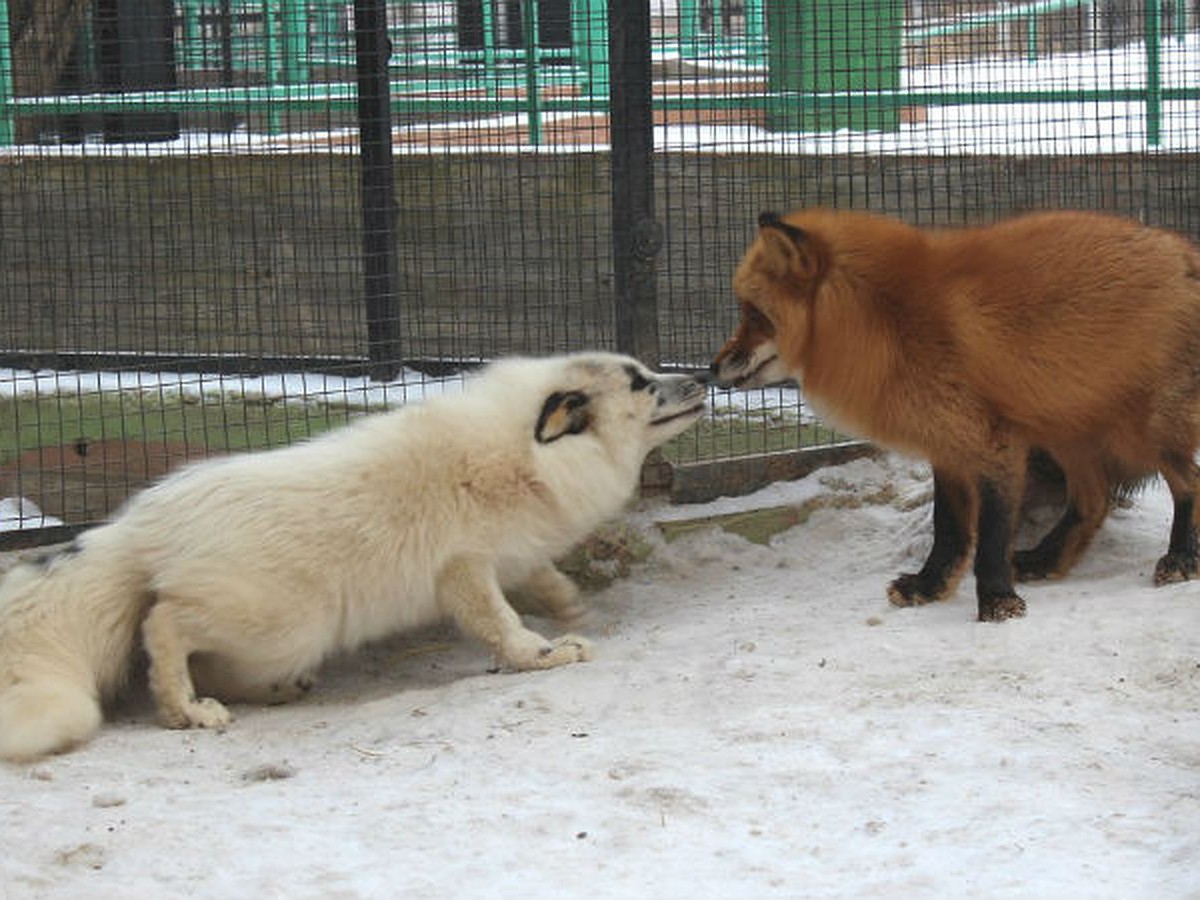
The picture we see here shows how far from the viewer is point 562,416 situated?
602 centimetres

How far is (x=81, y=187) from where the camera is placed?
8570 millimetres

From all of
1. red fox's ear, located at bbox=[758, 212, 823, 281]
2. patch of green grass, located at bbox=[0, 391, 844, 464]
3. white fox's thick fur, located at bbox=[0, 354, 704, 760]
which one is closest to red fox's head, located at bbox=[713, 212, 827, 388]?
red fox's ear, located at bbox=[758, 212, 823, 281]

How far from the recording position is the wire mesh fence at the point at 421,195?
7.54 metres

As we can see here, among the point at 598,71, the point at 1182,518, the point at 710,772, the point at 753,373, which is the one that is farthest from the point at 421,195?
the point at 710,772

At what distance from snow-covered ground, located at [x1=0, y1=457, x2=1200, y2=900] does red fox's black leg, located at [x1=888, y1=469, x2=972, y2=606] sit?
0.08 meters

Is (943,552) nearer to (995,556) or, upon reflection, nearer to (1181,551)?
Result: (995,556)

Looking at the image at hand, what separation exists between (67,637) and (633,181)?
3.01 m

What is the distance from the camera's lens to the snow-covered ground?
382 centimetres

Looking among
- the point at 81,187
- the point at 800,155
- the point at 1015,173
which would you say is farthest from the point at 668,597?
the point at 81,187

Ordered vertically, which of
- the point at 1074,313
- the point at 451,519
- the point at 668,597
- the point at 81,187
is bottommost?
the point at 668,597

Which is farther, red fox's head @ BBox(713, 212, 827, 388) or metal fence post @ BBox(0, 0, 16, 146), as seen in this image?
metal fence post @ BBox(0, 0, 16, 146)

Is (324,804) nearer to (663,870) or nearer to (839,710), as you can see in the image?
(663,870)

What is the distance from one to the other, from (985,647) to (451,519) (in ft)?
5.94

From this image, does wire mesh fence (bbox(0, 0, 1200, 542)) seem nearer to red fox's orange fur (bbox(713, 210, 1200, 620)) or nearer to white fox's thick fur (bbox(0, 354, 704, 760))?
white fox's thick fur (bbox(0, 354, 704, 760))
